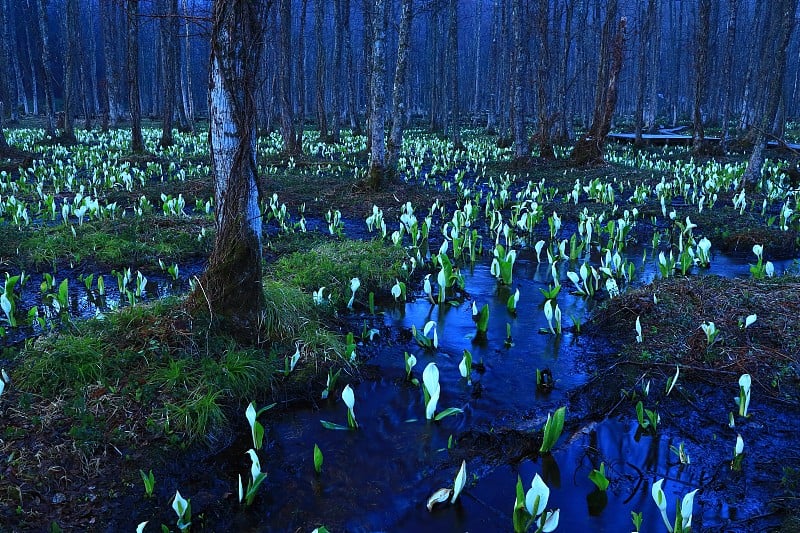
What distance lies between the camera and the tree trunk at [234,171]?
3941 millimetres

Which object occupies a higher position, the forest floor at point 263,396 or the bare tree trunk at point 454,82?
the bare tree trunk at point 454,82

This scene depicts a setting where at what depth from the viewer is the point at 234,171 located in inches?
162

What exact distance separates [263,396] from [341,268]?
263 centimetres

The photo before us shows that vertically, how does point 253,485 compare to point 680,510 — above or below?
below

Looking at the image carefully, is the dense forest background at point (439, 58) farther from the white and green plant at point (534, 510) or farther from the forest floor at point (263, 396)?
the white and green plant at point (534, 510)

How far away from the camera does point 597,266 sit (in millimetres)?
7531

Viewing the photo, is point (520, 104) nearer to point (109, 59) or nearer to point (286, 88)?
point (286, 88)

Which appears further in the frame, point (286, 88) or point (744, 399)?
point (286, 88)

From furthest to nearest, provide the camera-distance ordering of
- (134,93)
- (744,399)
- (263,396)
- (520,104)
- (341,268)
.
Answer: (134,93) → (520,104) → (341,268) → (263,396) → (744,399)

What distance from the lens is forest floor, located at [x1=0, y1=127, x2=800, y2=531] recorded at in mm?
2984

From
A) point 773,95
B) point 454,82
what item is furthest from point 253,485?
point 454,82

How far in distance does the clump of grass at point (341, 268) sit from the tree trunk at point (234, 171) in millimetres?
1451

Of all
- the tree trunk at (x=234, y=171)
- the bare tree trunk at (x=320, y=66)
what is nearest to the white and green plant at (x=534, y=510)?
the tree trunk at (x=234, y=171)

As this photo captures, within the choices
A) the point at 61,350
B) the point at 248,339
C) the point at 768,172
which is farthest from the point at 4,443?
the point at 768,172
